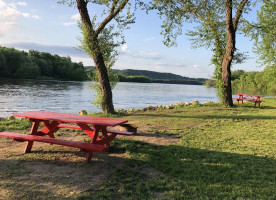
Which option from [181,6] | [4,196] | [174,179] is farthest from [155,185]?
[181,6]

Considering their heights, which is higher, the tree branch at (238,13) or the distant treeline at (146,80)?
the tree branch at (238,13)

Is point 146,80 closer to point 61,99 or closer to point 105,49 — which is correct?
point 61,99

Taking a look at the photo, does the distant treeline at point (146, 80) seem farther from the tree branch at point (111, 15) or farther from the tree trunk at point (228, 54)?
the tree branch at point (111, 15)

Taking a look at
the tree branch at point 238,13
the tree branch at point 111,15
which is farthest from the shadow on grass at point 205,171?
the tree branch at point 238,13

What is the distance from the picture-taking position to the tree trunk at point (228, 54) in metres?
14.7

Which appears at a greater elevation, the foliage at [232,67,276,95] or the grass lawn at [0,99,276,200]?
the foliage at [232,67,276,95]

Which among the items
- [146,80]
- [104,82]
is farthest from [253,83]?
[104,82]

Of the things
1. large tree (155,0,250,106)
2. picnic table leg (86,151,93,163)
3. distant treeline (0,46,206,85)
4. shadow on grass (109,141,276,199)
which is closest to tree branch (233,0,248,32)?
large tree (155,0,250,106)

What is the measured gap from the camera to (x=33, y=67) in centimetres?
5666

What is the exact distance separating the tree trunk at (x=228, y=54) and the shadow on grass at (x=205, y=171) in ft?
35.7

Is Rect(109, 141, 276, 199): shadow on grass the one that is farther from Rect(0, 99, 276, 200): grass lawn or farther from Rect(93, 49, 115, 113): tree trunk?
Rect(93, 49, 115, 113): tree trunk

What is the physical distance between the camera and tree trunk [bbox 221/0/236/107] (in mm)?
14734

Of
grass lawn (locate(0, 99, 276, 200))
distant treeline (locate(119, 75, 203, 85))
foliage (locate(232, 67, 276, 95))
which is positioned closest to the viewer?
grass lawn (locate(0, 99, 276, 200))

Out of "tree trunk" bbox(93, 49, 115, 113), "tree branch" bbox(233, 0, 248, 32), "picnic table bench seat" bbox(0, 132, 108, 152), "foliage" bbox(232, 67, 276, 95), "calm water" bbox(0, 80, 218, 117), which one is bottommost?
"calm water" bbox(0, 80, 218, 117)
